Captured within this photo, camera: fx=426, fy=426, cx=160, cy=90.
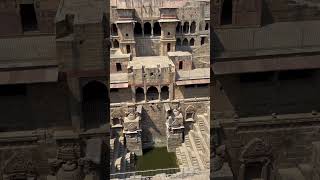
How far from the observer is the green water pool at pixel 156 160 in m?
9.20

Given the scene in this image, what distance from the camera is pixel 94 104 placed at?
4234 millimetres

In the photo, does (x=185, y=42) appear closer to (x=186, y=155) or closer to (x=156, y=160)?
(x=156, y=160)

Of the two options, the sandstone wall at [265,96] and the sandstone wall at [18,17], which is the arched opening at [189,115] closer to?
the sandstone wall at [265,96]

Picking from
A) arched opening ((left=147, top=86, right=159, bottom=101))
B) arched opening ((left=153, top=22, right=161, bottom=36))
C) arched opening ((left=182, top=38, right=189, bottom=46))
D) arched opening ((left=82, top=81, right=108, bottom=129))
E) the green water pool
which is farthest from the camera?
arched opening ((left=182, top=38, right=189, bottom=46))

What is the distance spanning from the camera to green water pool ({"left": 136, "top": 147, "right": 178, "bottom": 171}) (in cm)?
920

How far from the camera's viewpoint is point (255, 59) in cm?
333

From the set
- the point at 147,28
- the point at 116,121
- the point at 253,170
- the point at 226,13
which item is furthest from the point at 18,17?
the point at 147,28

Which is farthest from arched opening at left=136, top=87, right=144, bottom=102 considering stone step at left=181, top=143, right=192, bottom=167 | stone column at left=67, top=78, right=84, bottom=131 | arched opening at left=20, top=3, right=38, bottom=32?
arched opening at left=20, top=3, right=38, bottom=32

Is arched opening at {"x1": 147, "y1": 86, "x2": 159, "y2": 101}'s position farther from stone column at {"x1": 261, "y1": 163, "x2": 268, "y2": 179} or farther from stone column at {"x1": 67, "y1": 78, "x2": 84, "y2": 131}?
stone column at {"x1": 261, "y1": 163, "x2": 268, "y2": 179}

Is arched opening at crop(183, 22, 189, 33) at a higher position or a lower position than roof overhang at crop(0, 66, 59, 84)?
higher

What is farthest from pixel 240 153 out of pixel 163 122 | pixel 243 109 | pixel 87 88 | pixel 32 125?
pixel 163 122

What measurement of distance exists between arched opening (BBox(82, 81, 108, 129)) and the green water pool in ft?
16.3

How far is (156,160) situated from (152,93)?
Answer: 1833 mm

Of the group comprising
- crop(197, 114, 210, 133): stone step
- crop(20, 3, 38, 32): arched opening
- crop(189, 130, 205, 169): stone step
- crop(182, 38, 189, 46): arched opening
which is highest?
crop(20, 3, 38, 32): arched opening
